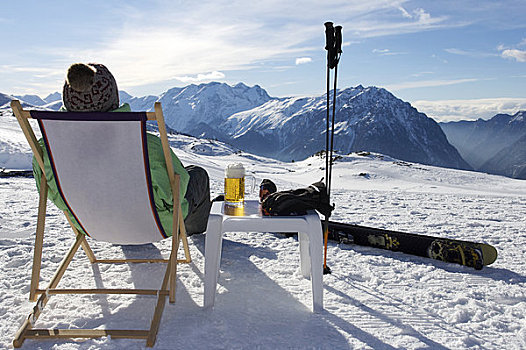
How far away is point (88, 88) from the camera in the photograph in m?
2.15

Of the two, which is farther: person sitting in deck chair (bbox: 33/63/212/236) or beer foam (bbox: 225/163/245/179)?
beer foam (bbox: 225/163/245/179)

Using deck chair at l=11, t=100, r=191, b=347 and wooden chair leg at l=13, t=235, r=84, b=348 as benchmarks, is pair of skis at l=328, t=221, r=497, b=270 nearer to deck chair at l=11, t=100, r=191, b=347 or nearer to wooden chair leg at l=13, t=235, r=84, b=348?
deck chair at l=11, t=100, r=191, b=347

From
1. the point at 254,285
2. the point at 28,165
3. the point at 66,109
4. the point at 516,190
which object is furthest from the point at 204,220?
the point at 516,190

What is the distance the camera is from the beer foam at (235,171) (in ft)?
7.86

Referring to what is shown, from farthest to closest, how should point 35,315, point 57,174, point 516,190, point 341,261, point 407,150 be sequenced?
point 407,150, point 516,190, point 341,261, point 57,174, point 35,315

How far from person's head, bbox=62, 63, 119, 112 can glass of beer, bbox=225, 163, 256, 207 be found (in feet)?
2.61

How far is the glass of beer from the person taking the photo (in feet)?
7.91

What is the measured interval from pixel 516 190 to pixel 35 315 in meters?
10.7

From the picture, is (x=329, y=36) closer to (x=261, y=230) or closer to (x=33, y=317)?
(x=261, y=230)

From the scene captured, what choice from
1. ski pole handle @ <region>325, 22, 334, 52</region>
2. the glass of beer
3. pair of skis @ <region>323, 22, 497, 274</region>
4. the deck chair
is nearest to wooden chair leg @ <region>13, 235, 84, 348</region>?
the deck chair

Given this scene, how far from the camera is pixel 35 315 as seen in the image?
6.64 feet

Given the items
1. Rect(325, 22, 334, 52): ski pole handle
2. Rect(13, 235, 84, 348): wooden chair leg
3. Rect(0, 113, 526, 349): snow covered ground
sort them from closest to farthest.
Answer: Rect(13, 235, 84, 348): wooden chair leg < Rect(0, 113, 526, 349): snow covered ground < Rect(325, 22, 334, 52): ski pole handle

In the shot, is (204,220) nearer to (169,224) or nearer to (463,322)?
(169,224)

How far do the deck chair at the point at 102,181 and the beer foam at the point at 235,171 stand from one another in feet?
1.08
